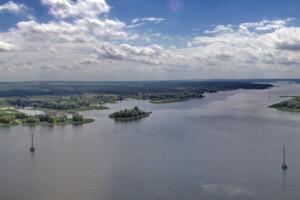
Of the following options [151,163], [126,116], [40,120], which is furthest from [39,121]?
[151,163]

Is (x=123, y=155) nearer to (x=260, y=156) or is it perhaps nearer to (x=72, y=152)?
(x=72, y=152)

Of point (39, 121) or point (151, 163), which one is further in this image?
point (39, 121)

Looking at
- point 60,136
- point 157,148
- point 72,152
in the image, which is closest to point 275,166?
point 157,148

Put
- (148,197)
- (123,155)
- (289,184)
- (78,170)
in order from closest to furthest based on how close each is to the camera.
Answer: (148,197), (289,184), (78,170), (123,155)

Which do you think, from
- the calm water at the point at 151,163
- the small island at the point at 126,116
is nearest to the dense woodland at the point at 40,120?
the calm water at the point at 151,163

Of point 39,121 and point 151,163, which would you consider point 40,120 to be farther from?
point 151,163

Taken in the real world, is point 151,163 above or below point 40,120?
below

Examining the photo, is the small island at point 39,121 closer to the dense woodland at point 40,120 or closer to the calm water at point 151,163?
the dense woodland at point 40,120

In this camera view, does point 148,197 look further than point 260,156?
No
